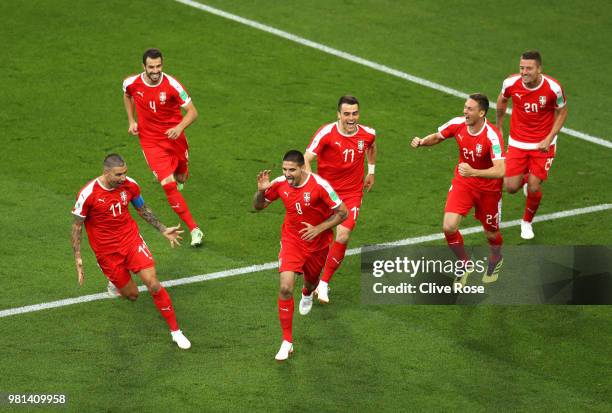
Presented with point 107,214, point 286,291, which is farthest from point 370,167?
point 107,214

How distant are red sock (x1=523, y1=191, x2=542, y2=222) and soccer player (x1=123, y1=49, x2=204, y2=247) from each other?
4338 millimetres

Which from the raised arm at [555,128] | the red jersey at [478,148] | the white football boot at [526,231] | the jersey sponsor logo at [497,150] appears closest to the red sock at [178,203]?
the red jersey at [478,148]

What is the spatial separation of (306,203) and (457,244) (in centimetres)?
261

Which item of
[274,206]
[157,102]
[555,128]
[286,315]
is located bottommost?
[286,315]

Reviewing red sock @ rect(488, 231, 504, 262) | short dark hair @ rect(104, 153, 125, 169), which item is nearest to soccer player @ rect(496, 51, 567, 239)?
red sock @ rect(488, 231, 504, 262)

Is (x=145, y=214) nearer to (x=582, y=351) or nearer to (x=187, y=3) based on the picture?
(x=582, y=351)

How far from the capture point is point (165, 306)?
12641 millimetres

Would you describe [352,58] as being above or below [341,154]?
above

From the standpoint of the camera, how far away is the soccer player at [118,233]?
12.5 metres

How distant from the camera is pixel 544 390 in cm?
Answer: 1192

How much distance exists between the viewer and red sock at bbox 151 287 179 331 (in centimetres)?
1262

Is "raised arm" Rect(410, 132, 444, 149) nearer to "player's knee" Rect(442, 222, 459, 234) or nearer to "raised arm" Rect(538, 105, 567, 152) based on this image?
"player's knee" Rect(442, 222, 459, 234)

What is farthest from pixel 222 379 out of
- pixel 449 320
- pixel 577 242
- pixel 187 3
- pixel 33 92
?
pixel 187 3

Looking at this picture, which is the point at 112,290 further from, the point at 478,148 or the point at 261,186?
the point at 478,148
